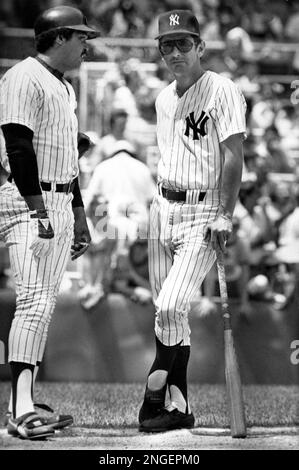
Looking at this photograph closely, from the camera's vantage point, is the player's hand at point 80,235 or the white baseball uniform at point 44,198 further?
the player's hand at point 80,235

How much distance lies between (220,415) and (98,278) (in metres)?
2.39

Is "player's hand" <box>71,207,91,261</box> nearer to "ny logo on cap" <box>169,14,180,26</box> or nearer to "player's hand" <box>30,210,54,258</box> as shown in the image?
"player's hand" <box>30,210,54,258</box>

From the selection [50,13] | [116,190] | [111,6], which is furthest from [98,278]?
[111,6]

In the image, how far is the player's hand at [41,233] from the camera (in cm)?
434

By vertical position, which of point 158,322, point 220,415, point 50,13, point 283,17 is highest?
point 283,17

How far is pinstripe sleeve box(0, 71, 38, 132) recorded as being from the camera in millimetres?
4324

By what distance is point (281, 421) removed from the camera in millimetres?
5426

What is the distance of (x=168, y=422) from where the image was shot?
4.81 m

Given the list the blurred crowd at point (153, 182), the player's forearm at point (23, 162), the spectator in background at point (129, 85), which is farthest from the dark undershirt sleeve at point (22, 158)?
the spectator in background at point (129, 85)

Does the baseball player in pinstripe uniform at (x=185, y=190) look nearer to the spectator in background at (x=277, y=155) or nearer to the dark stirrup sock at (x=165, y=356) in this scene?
the dark stirrup sock at (x=165, y=356)

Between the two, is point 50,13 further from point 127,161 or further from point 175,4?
point 175,4

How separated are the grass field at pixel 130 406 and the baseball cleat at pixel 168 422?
0.20 ft

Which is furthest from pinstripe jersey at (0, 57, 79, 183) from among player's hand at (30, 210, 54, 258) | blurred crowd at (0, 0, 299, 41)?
blurred crowd at (0, 0, 299, 41)
